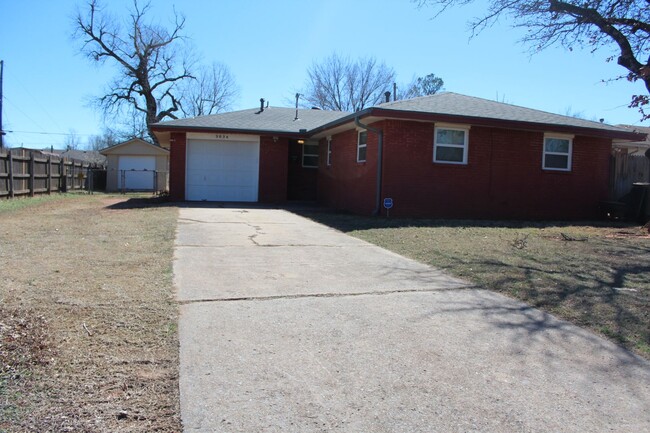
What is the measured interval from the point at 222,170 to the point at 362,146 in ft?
22.0

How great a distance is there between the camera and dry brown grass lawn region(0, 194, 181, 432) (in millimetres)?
2889

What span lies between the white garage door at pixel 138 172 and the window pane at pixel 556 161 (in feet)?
78.3

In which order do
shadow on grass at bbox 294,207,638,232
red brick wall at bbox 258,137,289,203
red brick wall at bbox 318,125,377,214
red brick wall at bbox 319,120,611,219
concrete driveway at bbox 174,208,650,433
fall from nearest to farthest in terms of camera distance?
concrete driveway at bbox 174,208,650,433
shadow on grass at bbox 294,207,638,232
red brick wall at bbox 319,120,611,219
red brick wall at bbox 318,125,377,214
red brick wall at bbox 258,137,289,203

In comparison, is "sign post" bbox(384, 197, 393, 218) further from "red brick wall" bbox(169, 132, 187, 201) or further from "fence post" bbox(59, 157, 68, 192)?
"fence post" bbox(59, 157, 68, 192)

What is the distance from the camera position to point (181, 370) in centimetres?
353

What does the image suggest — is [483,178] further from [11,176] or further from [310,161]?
[11,176]

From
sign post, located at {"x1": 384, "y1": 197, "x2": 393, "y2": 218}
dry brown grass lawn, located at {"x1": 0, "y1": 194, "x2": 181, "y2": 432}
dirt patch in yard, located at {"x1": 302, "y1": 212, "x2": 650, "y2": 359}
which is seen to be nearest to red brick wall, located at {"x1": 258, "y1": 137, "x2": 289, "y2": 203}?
dirt patch in yard, located at {"x1": 302, "y1": 212, "x2": 650, "y2": 359}

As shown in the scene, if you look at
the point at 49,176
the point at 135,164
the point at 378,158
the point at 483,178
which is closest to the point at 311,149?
the point at 378,158

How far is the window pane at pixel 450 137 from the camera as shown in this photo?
14.4 meters

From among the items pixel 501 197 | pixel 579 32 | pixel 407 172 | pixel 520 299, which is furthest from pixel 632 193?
pixel 520 299

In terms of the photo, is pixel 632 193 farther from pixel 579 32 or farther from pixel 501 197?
pixel 579 32

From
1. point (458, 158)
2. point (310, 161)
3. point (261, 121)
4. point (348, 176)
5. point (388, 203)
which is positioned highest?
point (261, 121)

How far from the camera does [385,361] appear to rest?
3.84 m

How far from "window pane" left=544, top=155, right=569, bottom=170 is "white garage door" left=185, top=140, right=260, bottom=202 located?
1048 centimetres
